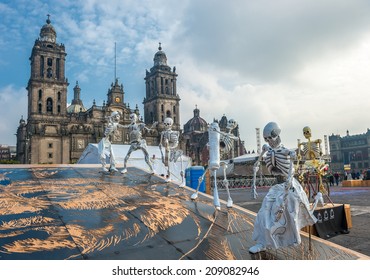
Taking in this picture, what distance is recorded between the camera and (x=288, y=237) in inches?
185

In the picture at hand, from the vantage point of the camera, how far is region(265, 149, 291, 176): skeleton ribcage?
5.01 m

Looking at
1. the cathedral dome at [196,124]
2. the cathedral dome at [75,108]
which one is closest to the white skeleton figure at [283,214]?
the cathedral dome at [75,108]

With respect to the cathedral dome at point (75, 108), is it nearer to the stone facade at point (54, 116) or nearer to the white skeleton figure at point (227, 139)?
the stone facade at point (54, 116)

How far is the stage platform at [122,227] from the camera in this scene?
4.59 m

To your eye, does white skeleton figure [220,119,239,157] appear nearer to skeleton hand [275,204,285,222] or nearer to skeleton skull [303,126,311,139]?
skeleton skull [303,126,311,139]

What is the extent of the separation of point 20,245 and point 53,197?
2945 mm

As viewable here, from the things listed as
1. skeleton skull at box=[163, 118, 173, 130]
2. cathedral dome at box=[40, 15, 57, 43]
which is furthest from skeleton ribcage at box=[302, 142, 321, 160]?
cathedral dome at box=[40, 15, 57, 43]

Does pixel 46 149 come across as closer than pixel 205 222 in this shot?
No

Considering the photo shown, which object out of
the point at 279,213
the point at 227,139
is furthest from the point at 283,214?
the point at 227,139

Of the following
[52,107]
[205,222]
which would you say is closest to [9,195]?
[205,222]

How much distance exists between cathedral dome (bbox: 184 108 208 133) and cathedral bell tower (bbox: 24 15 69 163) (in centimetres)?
3667

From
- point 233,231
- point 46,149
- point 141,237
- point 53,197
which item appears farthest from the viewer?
point 46,149
